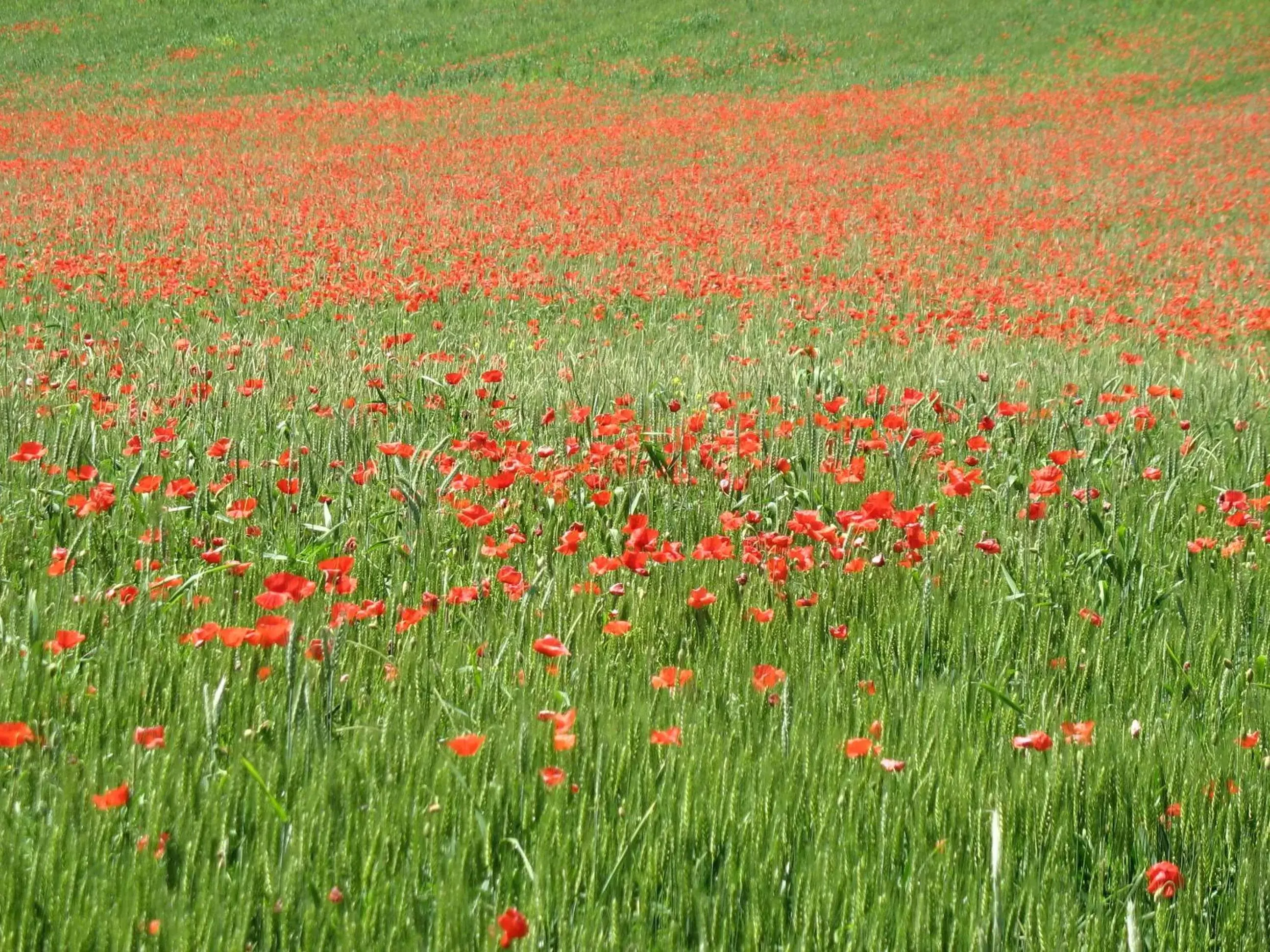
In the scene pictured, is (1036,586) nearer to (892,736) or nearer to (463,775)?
(892,736)

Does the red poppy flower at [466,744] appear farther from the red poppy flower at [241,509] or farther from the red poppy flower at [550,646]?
the red poppy flower at [241,509]

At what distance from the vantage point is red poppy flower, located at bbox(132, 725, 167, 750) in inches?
64.4

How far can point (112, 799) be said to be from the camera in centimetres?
141

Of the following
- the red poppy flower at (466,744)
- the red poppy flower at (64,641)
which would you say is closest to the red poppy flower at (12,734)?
the red poppy flower at (64,641)

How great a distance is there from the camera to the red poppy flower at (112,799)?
1.40m

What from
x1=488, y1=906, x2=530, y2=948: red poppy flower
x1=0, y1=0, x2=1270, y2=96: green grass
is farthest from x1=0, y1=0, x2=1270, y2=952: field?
x1=0, y1=0, x2=1270, y2=96: green grass

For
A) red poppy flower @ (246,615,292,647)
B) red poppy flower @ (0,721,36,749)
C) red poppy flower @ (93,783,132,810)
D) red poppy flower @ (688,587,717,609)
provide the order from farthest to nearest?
red poppy flower @ (688,587,717,609) → red poppy flower @ (246,615,292,647) → red poppy flower @ (0,721,36,749) → red poppy flower @ (93,783,132,810)

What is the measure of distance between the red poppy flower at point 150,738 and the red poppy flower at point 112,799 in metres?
0.17

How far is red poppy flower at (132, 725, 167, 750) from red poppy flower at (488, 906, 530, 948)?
2.19 feet

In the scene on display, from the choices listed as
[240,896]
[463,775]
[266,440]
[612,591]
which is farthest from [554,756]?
[266,440]

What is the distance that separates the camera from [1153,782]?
1816 millimetres

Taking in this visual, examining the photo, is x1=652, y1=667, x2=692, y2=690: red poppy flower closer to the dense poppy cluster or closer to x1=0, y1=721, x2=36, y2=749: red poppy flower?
x1=0, y1=721, x2=36, y2=749: red poppy flower

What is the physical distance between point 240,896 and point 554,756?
1.75ft

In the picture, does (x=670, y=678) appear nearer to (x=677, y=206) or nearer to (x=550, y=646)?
(x=550, y=646)
